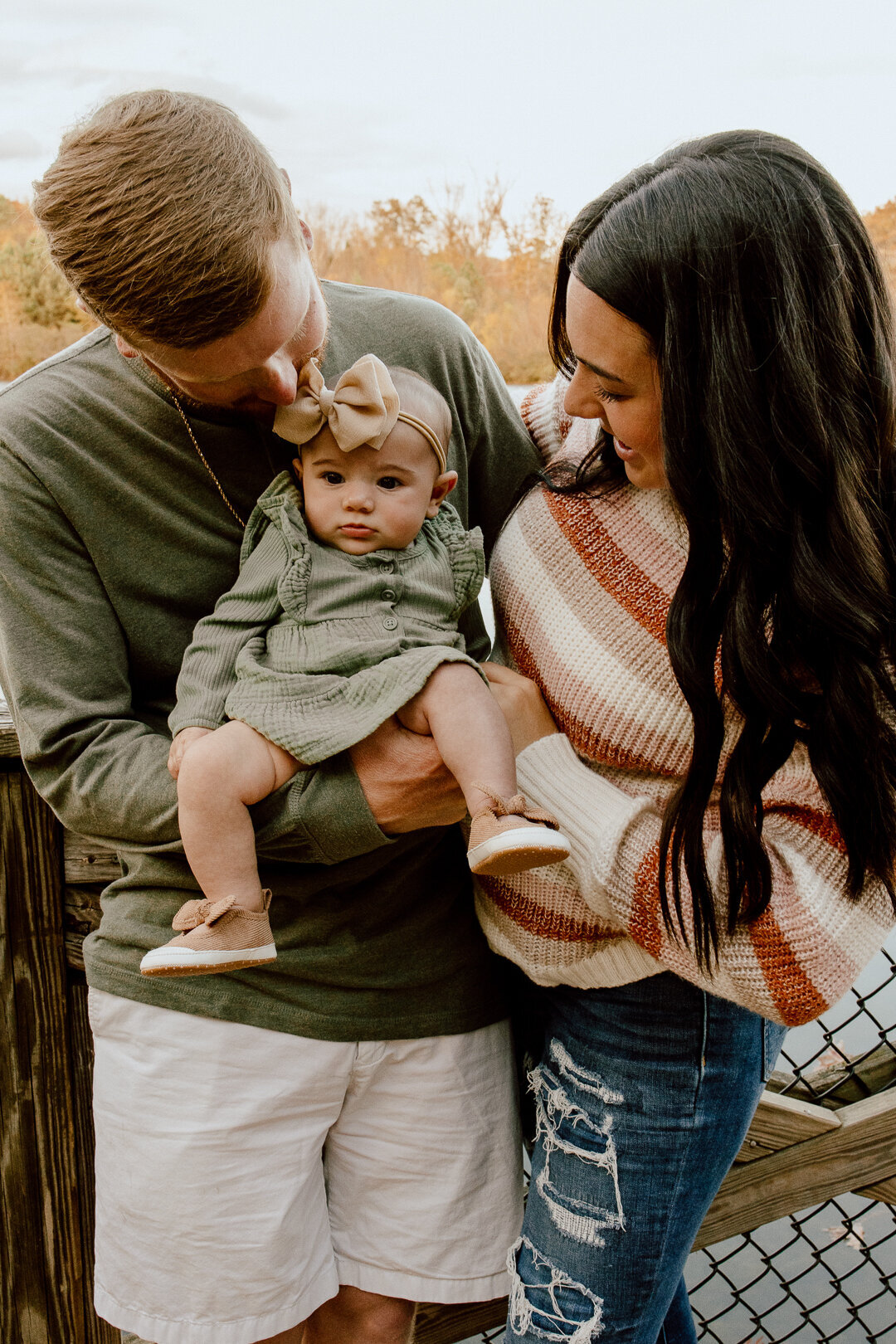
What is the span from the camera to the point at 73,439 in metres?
1.25

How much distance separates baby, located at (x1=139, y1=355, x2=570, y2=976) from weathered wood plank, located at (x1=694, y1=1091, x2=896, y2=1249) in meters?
1.10

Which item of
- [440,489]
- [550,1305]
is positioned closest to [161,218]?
[440,489]

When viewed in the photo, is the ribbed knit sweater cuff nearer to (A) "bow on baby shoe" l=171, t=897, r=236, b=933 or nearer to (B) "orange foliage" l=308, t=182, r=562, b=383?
(A) "bow on baby shoe" l=171, t=897, r=236, b=933

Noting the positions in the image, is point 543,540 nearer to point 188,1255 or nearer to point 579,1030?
point 579,1030

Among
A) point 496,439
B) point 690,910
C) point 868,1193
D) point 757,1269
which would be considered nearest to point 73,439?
point 496,439

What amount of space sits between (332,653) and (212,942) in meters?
0.38

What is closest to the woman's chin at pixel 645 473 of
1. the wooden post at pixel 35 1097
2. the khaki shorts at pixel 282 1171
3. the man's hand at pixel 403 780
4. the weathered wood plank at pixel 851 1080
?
the man's hand at pixel 403 780

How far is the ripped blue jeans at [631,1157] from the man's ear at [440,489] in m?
0.72

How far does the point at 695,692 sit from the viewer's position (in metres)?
1.14

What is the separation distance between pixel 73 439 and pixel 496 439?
25.2 inches

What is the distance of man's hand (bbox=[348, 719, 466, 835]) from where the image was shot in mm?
1198

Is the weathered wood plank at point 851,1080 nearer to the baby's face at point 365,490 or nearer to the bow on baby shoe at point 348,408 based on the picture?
the baby's face at point 365,490

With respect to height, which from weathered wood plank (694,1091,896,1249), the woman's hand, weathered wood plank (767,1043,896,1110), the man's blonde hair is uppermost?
the man's blonde hair

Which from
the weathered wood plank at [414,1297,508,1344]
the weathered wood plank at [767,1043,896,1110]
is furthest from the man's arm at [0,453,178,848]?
the weathered wood plank at [767,1043,896,1110]
